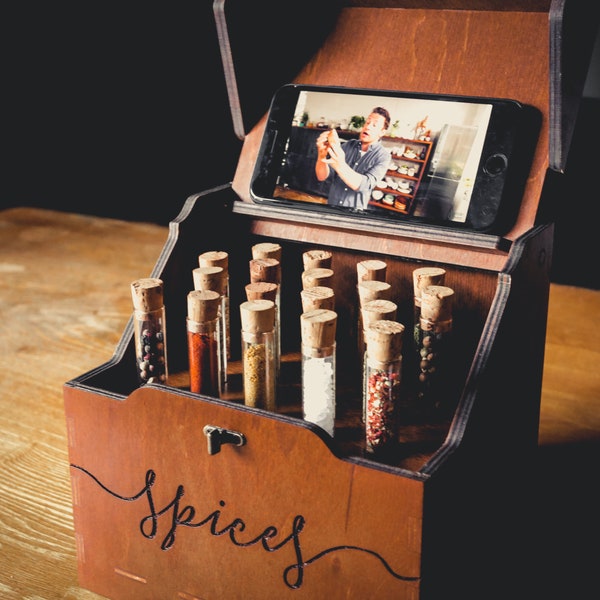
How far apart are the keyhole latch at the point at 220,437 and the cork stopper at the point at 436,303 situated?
35cm

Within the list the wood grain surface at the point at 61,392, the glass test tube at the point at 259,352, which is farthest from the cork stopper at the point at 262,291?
the wood grain surface at the point at 61,392

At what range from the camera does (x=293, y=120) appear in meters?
1.59

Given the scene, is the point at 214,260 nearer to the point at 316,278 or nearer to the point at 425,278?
the point at 316,278

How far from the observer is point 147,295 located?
137 centimetres

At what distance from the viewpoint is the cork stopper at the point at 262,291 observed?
137 cm

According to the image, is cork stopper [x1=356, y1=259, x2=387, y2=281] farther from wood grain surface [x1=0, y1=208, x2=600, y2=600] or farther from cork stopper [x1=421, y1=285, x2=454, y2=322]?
wood grain surface [x1=0, y1=208, x2=600, y2=600]

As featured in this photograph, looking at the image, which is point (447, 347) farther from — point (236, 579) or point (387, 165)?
point (236, 579)

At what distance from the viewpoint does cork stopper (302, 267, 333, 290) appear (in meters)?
1.43

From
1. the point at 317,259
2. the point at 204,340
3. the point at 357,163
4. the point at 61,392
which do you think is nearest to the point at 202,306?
the point at 204,340

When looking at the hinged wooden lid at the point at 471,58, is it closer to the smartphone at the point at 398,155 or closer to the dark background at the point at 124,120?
the smartphone at the point at 398,155

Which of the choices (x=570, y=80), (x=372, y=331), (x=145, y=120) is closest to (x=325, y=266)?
(x=372, y=331)

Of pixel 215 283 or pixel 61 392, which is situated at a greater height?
pixel 215 283

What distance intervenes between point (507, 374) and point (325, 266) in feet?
1.20

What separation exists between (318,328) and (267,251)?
0.30 metres
